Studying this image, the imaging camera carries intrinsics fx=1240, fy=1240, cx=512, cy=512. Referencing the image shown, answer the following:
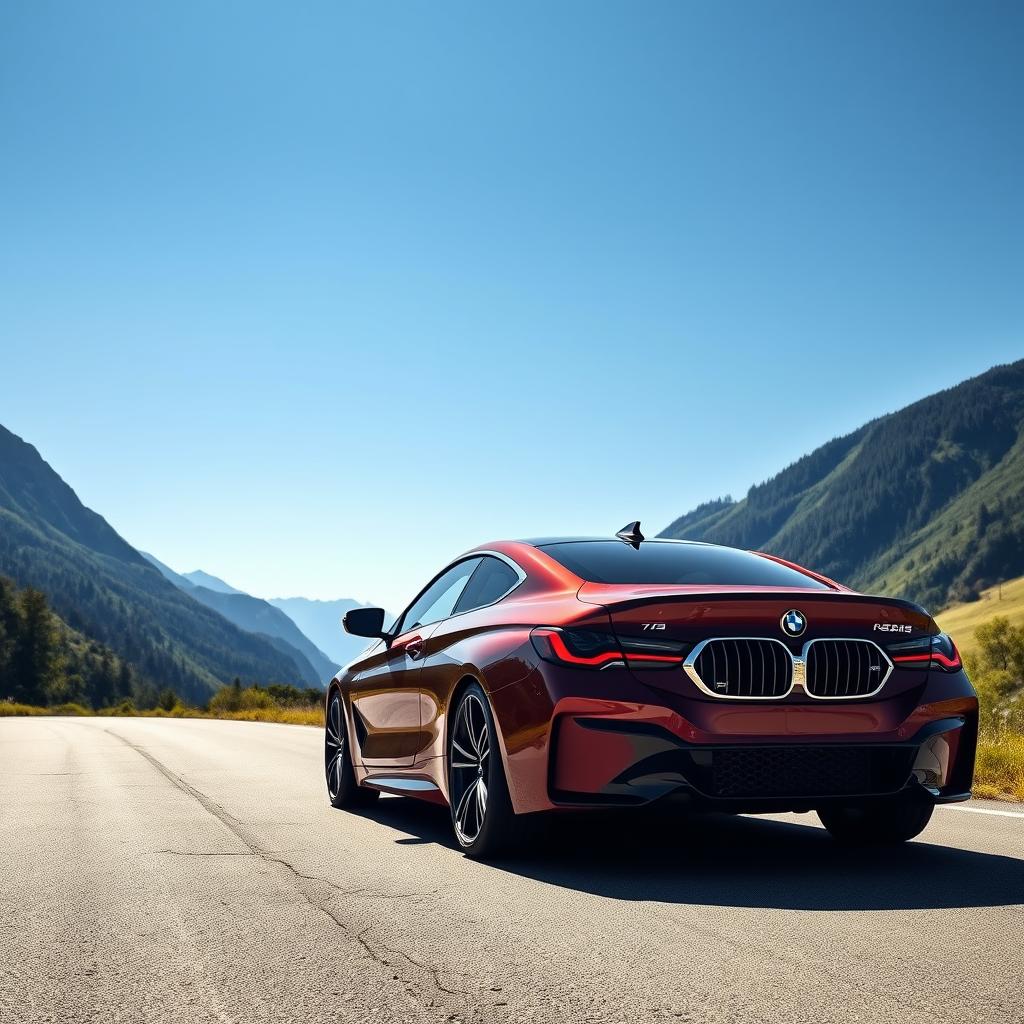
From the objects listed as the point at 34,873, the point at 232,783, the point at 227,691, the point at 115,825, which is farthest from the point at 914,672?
the point at 227,691

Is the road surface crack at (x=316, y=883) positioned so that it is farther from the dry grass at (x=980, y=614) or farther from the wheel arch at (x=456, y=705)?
the dry grass at (x=980, y=614)

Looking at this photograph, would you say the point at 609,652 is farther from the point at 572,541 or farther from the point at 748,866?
the point at 572,541

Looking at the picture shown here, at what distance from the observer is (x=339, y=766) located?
831 cm

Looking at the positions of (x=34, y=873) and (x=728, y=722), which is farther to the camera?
(x=34, y=873)

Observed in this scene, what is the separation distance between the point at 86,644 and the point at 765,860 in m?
155

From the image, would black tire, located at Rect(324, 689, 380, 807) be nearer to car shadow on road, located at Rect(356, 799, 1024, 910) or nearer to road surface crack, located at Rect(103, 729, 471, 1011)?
road surface crack, located at Rect(103, 729, 471, 1011)

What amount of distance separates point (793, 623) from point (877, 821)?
1.52m

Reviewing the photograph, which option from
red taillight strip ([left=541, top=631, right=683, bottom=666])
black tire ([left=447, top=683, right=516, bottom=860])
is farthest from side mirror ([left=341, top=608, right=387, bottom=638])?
red taillight strip ([left=541, top=631, right=683, bottom=666])

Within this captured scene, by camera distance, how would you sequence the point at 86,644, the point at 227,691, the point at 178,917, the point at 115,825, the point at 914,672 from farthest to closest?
1. the point at 86,644
2. the point at 227,691
3. the point at 115,825
4. the point at 914,672
5. the point at 178,917

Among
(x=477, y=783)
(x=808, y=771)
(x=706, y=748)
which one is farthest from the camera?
(x=477, y=783)

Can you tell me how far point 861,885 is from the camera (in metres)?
4.91

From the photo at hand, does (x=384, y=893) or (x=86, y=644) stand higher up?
(x=86, y=644)

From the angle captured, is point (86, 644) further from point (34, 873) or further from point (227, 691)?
point (34, 873)

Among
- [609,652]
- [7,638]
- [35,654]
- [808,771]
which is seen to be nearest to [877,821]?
[808,771]
